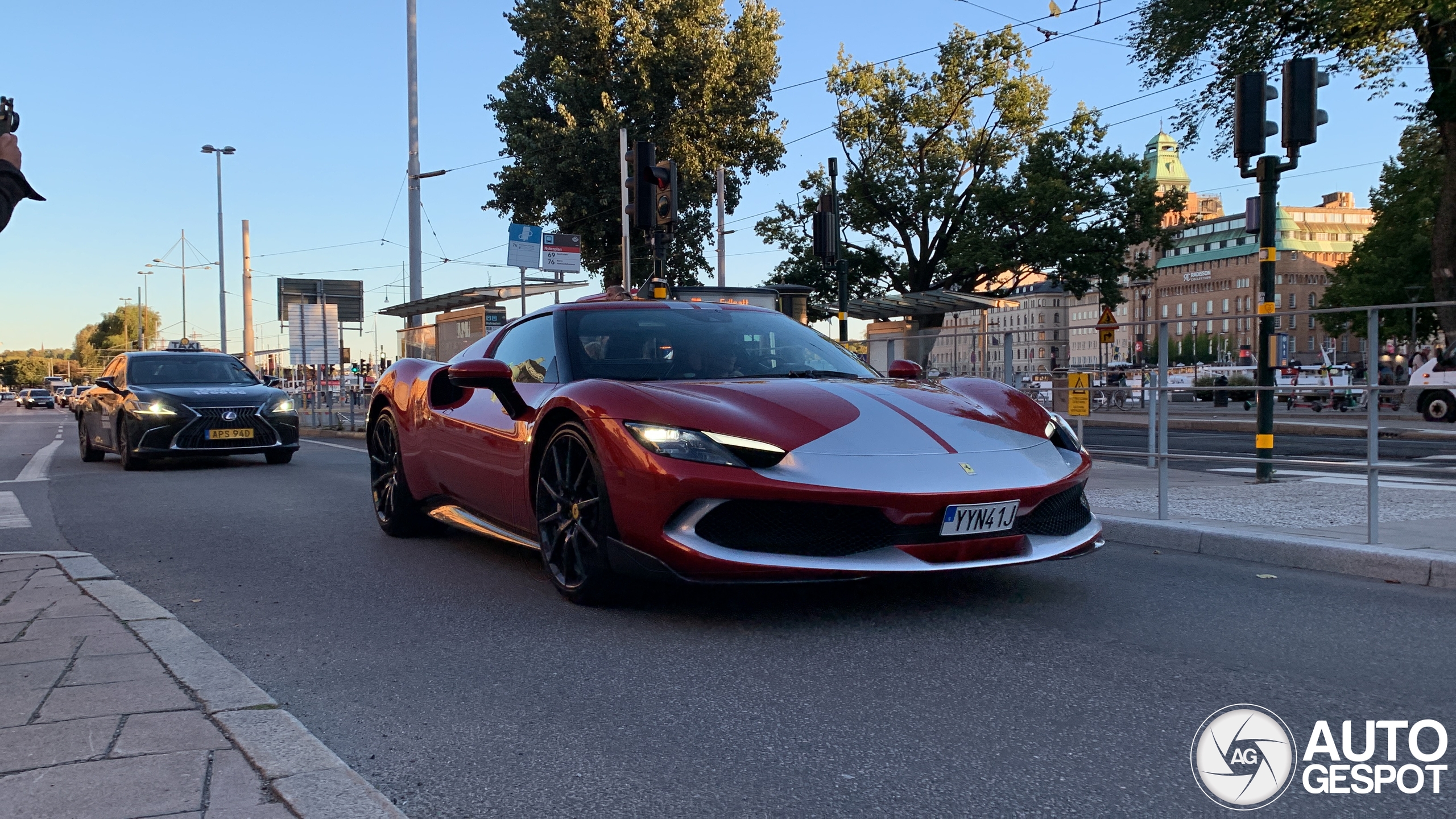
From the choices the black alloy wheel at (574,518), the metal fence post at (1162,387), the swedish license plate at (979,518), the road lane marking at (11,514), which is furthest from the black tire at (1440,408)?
the road lane marking at (11,514)

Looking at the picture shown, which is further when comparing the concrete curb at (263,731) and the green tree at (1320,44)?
the green tree at (1320,44)

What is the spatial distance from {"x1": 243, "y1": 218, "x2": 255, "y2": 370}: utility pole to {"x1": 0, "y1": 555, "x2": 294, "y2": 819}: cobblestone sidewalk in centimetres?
4339

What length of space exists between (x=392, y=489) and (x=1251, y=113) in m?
7.24

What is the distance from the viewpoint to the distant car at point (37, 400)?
77.9 metres

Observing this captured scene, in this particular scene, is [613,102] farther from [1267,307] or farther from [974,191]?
[1267,307]

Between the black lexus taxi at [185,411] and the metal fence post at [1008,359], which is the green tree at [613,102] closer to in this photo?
the black lexus taxi at [185,411]

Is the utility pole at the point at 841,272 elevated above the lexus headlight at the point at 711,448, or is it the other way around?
the utility pole at the point at 841,272

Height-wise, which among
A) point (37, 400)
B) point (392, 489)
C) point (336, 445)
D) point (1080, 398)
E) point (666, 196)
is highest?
point (666, 196)

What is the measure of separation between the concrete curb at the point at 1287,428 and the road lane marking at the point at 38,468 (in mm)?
10165

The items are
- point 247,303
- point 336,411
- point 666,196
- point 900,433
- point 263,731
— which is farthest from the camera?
point 247,303

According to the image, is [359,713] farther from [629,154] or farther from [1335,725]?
[629,154]

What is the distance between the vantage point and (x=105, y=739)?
2842 mm

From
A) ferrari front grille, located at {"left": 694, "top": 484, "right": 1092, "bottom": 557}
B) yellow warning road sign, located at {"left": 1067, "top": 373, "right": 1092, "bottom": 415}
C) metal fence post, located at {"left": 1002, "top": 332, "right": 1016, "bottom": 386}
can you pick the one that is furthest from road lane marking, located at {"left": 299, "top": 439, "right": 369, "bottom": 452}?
ferrari front grille, located at {"left": 694, "top": 484, "right": 1092, "bottom": 557}

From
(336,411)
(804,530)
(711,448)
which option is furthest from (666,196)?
(336,411)
